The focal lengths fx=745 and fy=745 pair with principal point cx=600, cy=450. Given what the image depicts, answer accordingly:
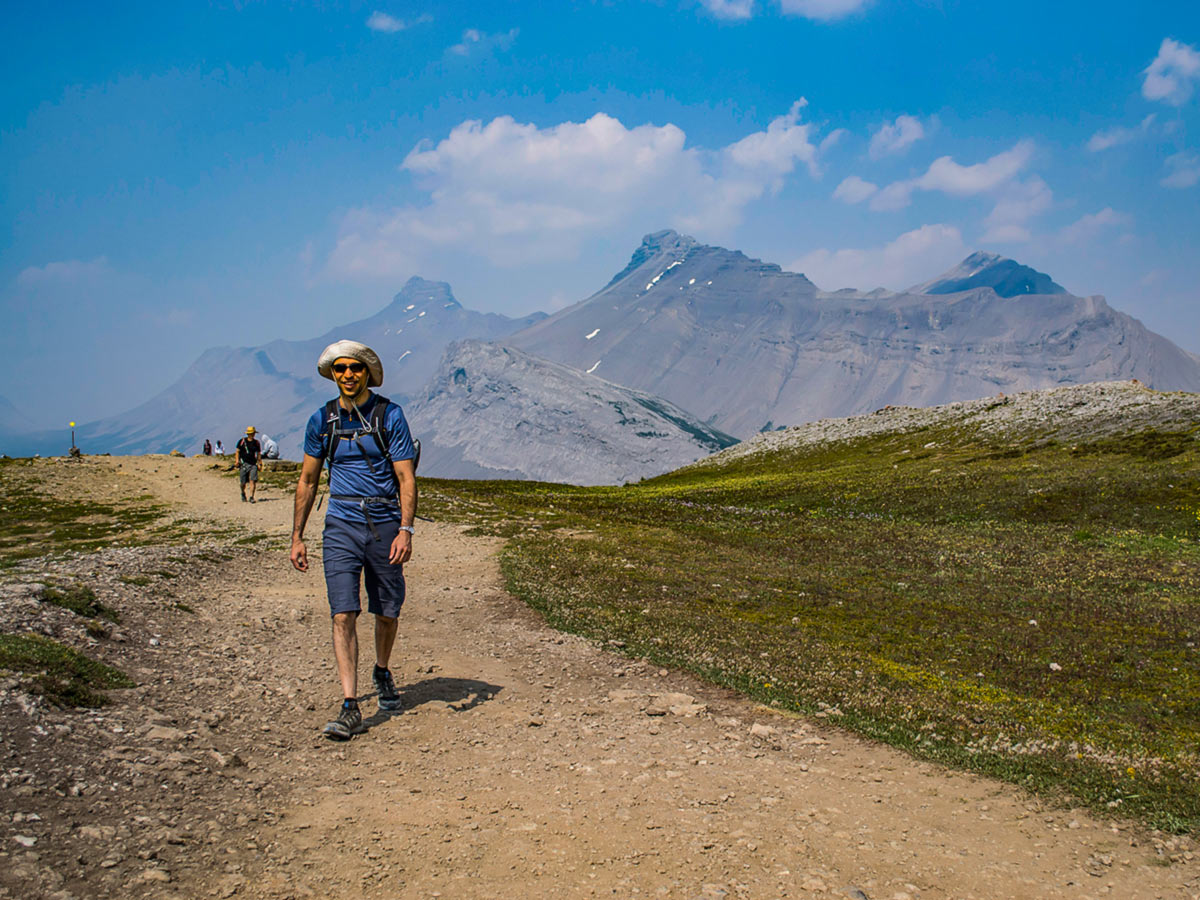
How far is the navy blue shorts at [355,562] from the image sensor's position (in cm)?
1042

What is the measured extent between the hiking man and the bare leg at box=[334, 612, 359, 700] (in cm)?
1

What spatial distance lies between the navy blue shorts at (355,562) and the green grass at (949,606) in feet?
19.3

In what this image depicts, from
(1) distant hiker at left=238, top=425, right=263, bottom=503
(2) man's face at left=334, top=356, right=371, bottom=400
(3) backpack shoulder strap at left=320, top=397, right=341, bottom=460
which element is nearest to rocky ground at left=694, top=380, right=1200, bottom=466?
(1) distant hiker at left=238, top=425, right=263, bottom=503

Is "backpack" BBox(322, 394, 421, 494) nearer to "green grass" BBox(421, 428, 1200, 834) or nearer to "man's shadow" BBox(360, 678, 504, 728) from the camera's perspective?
"man's shadow" BBox(360, 678, 504, 728)

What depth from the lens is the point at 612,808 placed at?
8273 mm

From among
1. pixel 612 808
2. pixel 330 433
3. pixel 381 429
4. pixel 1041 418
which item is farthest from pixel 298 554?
pixel 1041 418

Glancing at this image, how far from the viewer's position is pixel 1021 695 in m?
13.4

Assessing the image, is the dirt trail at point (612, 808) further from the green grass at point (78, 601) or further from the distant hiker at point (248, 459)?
the distant hiker at point (248, 459)

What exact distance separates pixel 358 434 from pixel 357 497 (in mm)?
895

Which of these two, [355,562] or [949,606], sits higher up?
[355,562]

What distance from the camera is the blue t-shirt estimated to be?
10547 millimetres

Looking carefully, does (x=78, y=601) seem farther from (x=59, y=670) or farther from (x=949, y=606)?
(x=949, y=606)

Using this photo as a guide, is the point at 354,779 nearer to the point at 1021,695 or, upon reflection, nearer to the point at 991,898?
the point at 991,898

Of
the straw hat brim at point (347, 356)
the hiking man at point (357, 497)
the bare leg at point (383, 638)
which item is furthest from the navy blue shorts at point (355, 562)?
the straw hat brim at point (347, 356)
